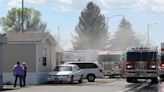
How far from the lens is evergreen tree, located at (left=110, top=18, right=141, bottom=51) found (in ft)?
404

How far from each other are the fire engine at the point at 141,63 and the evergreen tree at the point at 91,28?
77.6 m

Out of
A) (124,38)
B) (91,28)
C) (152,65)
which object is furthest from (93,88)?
(124,38)

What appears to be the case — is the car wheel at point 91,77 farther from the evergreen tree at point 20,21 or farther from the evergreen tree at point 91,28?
the evergreen tree at point 91,28

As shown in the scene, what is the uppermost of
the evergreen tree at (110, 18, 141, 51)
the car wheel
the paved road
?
the evergreen tree at (110, 18, 141, 51)

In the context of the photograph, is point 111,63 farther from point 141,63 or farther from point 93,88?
point 93,88

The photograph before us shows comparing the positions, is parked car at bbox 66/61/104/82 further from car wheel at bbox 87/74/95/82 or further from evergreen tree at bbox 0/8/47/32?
evergreen tree at bbox 0/8/47/32

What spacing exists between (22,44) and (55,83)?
389 centimetres

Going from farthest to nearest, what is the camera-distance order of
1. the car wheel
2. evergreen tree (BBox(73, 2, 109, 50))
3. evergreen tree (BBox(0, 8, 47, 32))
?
evergreen tree (BBox(73, 2, 109, 50)) < evergreen tree (BBox(0, 8, 47, 32)) < the car wheel

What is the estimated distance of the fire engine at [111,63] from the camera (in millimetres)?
49906

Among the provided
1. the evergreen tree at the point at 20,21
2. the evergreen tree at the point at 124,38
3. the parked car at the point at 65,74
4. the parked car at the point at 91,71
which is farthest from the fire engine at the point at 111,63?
the evergreen tree at the point at 124,38

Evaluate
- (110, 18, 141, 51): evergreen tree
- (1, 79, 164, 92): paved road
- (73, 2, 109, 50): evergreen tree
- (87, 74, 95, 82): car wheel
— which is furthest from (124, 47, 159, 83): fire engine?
(110, 18, 141, 51): evergreen tree

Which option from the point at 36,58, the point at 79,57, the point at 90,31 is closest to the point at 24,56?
the point at 36,58

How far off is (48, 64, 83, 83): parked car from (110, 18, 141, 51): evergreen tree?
3238 inches

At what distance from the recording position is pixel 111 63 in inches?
1986
